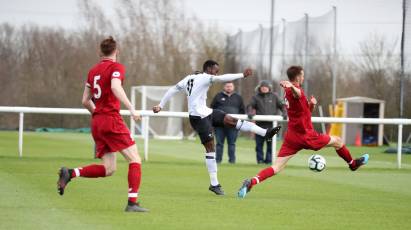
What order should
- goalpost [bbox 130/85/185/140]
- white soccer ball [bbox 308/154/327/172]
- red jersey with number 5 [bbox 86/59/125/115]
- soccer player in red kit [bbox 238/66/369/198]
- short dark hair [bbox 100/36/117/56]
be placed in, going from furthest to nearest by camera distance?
1. goalpost [bbox 130/85/185/140]
2. white soccer ball [bbox 308/154/327/172]
3. soccer player in red kit [bbox 238/66/369/198]
4. short dark hair [bbox 100/36/117/56]
5. red jersey with number 5 [bbox 86/59/125/115]

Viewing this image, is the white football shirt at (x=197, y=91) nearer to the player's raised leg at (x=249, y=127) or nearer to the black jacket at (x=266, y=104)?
the player's raised leg at (x=249, y=127)

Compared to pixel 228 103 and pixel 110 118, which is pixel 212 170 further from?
pixel 228 103

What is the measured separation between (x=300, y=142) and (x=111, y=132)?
3.42 m

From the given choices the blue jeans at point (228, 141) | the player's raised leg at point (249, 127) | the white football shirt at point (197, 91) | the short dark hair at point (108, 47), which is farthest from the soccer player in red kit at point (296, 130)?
the blue jeans at point (228, 141)

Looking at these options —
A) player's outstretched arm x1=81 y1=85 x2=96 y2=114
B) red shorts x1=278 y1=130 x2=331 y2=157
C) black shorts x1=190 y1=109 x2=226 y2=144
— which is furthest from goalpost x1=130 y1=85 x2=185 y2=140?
player's outstretched arm x1=81 y1=85 x2=96 y2=114

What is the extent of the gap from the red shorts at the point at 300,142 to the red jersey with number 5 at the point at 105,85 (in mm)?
3242

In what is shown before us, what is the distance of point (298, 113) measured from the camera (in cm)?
1301

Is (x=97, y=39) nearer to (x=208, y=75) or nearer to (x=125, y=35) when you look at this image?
(x=125, y=35)

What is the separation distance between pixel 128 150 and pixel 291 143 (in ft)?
10.4

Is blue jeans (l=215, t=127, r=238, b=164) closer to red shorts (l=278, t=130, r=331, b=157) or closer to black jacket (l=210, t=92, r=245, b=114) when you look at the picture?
black jacket (l=210, t=92, r=245, b=114)

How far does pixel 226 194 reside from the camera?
1355cm

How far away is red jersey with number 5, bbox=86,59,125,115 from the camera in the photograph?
1070 centimetres

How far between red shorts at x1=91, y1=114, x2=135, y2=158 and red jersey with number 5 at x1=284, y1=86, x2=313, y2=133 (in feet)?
9.98

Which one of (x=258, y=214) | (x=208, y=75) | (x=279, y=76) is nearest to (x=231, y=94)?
(x=208, y=75)
